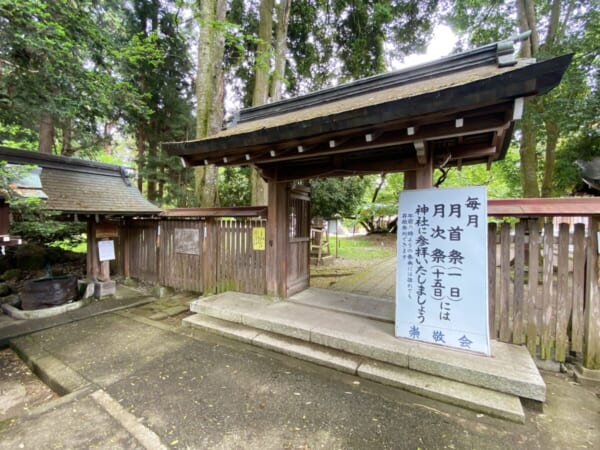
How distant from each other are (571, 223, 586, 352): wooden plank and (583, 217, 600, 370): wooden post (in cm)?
5

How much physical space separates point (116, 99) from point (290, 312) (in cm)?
625

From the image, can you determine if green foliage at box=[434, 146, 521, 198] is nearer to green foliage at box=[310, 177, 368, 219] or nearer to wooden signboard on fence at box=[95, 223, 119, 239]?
green foliage at box=[310, 177, 368, 219]

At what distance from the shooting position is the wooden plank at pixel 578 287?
287 cm

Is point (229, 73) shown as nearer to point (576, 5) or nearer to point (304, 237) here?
point (304, 237)

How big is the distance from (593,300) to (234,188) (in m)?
12.2

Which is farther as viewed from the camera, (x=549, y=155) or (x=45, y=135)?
(x=549, y=155)

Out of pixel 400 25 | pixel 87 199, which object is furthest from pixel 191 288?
pixel 400 25

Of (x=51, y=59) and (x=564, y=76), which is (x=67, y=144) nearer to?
(x=51, y=59)

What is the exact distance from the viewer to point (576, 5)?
8359mm

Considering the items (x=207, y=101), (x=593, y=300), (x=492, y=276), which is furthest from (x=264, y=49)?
(x=593, y=300)

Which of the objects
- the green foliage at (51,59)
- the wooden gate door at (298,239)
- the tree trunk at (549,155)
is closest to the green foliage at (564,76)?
the tree trunk at (549,155)

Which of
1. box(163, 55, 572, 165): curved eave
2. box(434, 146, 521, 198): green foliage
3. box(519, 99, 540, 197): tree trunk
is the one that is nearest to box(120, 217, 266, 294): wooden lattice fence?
box(163, 55, 572, 165): curved eave

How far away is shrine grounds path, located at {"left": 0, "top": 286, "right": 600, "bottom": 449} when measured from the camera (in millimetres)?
2143

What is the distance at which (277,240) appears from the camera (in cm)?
486
